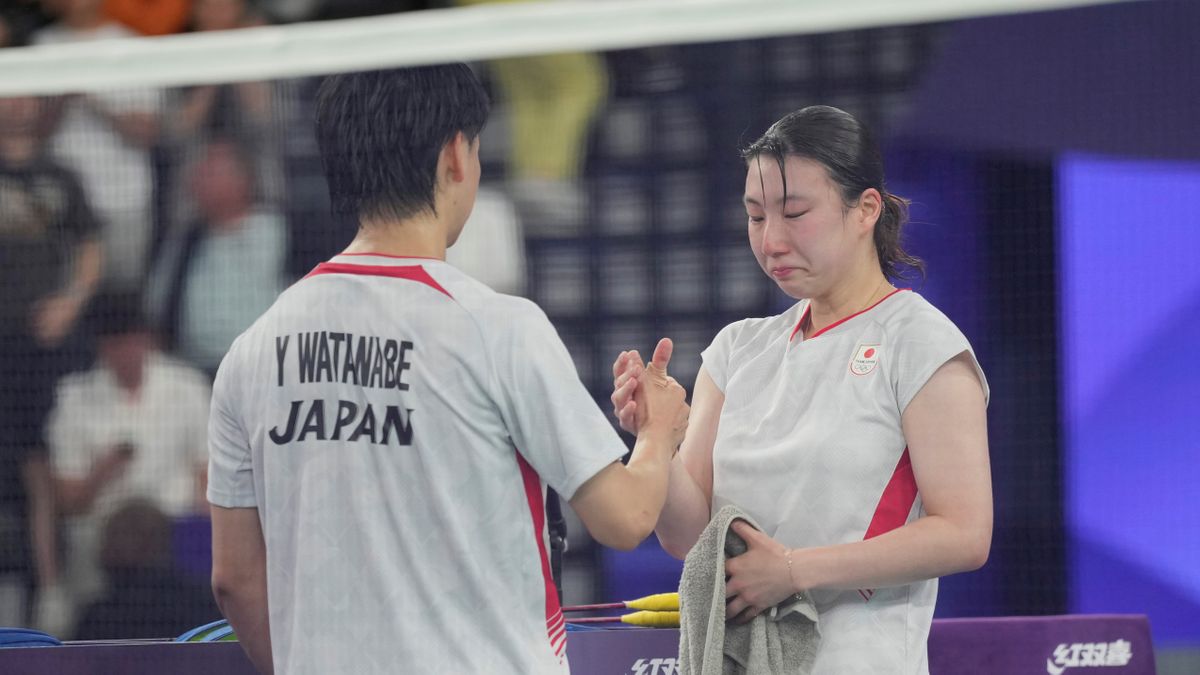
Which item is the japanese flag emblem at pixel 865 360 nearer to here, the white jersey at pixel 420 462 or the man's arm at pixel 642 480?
the man's arm at pixel 642 480

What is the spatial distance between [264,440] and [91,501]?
1503mm

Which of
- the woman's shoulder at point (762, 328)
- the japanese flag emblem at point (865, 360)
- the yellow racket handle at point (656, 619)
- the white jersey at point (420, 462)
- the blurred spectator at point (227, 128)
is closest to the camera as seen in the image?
the white jersey at point (420, 462)

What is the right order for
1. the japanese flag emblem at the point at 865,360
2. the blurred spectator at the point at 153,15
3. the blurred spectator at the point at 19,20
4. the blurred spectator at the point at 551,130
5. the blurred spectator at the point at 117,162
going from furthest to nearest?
the blurred spectator at the point at 19,20 → the blurred spectator at the point at 153,15 → the blurred spectator at the point at 117,162 → the blurred spectator at the point at 551,130 → the japanese flag emblem at the point at 865,360

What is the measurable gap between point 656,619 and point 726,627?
51 centimetres

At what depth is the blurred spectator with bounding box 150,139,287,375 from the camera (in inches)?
122

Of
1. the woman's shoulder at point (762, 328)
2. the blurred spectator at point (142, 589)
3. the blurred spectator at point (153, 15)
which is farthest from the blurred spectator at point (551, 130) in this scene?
the blurred spectator at point (153, 15)

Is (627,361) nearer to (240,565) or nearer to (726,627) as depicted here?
(726,627)

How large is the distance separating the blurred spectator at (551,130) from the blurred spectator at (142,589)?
47.4 inches

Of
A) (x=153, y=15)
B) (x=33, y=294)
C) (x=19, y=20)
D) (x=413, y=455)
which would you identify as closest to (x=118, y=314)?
(x=33, y=294)

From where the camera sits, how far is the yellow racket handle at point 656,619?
8.58 feet

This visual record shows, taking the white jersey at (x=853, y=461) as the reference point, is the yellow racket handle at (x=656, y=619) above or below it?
below

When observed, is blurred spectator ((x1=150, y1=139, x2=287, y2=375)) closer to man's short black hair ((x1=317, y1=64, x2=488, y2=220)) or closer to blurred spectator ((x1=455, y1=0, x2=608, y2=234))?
blurred spectator ((x1=455, y1=0, x2=608, y2=234))

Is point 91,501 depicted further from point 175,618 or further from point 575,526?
point 575,526

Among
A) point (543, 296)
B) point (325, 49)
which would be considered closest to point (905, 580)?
point (543, 296)
